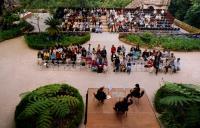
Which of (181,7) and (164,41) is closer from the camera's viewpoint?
(164,41)

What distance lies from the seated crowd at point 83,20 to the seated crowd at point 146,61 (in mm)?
7479

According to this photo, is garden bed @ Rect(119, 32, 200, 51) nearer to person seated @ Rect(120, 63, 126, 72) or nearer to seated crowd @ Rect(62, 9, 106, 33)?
seated crowd @ Rect(62, 9, 106, 33)

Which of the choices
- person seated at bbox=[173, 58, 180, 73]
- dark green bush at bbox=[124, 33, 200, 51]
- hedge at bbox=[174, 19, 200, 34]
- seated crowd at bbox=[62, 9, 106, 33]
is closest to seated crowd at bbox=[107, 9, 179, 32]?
seated crowd at bbox=[62, 9, 106, 33]

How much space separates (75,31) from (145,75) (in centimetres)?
1010

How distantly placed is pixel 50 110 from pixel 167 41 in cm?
1706

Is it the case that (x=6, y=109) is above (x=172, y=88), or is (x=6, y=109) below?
below

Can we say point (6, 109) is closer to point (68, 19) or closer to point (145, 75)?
point (145, 75)

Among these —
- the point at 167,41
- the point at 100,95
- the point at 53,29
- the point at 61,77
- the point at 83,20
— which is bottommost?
the point at 61,77

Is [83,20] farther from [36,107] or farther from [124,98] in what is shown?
[36,107]

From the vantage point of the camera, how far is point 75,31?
28.2m

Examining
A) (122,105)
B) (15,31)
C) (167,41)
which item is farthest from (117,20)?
(122,105)

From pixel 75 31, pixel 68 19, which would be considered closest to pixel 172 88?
pixel 75 31

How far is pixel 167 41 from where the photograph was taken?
25.8m

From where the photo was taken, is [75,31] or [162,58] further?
[75,31]
